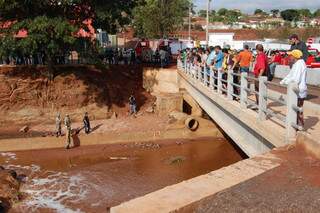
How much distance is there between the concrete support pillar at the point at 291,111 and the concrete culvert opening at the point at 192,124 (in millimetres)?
20446

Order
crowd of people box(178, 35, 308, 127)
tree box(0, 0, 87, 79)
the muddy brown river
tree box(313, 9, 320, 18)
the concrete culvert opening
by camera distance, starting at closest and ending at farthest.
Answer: crowd of people box(178, 35, 308, 127)
the muddy brown river
tree box(0, 0, 87, 79)
the concrete culvert opening
tree box(313, 9, 320, 18)

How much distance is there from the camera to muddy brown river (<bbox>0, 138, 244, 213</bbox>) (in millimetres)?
18766

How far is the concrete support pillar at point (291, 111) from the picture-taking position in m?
8.97

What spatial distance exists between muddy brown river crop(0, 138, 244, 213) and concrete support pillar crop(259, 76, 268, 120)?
8.52 metres

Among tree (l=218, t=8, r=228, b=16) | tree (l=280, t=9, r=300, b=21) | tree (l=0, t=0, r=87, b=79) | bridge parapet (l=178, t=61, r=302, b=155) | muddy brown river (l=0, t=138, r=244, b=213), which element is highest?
tree (l=218, t=8, r=228, b=16)

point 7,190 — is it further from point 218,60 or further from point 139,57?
point 139,57

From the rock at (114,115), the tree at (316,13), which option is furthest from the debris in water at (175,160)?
the tree at (316,13)

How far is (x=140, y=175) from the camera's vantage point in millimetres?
22219

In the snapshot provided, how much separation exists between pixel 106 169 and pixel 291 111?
15.7 meters

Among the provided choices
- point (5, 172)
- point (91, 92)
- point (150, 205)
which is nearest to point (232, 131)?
point (150, 205)

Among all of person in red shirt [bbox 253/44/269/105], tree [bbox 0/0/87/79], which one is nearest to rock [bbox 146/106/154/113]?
tree [bbox 0/0/87/79]

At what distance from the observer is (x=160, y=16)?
61219 millimetres

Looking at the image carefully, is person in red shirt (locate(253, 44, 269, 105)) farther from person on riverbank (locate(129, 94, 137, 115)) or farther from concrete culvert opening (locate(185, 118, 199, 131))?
person on riverbank (locate(129, 94, 137, 115))

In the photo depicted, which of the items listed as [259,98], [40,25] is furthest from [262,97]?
[40,25]
